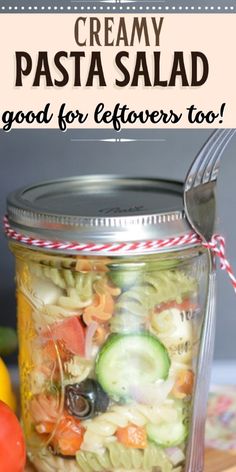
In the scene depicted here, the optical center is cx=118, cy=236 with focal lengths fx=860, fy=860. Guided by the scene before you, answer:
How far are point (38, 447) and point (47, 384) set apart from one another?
0.25ft

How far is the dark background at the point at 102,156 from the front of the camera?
1.08 metres

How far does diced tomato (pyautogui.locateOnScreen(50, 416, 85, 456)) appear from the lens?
830 millimetres

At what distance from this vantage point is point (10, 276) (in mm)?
1126

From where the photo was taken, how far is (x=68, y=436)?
83 cm

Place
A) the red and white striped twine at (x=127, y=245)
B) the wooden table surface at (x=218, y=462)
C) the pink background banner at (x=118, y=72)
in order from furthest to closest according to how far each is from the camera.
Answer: the pink background banner at (x=118, y=72) → the wooden table surface at (x=218, y=462) → the red and white striped twine at (x=127, y=245)

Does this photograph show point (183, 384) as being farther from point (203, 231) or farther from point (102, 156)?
point (102, 156)

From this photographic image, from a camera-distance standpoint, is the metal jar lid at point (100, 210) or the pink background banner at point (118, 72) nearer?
the metal jar lid at point (100, 210)

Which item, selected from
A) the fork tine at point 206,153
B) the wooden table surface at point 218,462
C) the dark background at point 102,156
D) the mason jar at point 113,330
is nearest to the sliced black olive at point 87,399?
the mason jar at point 113,330

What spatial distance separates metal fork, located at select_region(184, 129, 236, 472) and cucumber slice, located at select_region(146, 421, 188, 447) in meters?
0.01

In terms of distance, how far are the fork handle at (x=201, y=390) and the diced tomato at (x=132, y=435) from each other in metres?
0.06

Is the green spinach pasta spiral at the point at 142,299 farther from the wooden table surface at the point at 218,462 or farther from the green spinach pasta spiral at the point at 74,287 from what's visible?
the wooden table surface at the point at 218,462

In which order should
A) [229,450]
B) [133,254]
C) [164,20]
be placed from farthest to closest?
[164,20], [229,450], [133,254]

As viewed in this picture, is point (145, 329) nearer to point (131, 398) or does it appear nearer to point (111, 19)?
point (131, 398)

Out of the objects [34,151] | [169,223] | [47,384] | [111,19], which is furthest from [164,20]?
[47,384]
